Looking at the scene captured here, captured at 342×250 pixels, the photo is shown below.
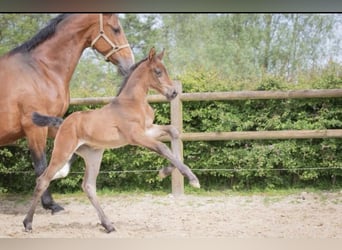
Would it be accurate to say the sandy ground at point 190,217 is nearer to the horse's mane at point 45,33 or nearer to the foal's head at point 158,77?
the foal's head at point 158,77

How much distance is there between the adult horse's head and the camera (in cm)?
378

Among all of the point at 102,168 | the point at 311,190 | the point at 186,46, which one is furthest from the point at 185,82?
the point at 311,190

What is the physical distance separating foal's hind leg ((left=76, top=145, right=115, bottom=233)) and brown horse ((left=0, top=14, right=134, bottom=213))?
0.25 m

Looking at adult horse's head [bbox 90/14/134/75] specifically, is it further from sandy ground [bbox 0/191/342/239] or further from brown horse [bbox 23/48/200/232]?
sandy ground [bbox 0/191/342/239]

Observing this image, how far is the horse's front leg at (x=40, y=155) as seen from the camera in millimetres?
3713

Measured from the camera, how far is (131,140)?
3.68 meters

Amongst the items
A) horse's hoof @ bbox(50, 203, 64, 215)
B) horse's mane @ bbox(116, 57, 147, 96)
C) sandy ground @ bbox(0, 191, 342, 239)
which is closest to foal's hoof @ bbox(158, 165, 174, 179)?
sandy ground @ bbox(0, 191, 342, 239)

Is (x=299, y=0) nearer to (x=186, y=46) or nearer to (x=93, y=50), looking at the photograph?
(x=186, y=46)

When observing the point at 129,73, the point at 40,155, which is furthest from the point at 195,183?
the point at 40,155

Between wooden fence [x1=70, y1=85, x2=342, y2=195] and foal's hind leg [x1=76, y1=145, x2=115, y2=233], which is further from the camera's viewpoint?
wooden fence [x1=70, y1=85, x2=342, y2=195]

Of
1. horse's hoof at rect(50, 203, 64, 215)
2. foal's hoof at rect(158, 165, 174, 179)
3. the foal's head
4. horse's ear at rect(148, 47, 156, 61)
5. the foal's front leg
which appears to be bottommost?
horse's hoof at rect(50, 203, 64, 215)

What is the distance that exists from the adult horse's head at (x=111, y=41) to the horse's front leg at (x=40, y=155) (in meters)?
0.66

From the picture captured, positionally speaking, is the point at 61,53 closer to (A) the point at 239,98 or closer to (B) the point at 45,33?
(B) the point at 45,33

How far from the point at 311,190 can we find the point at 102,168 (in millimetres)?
1434
